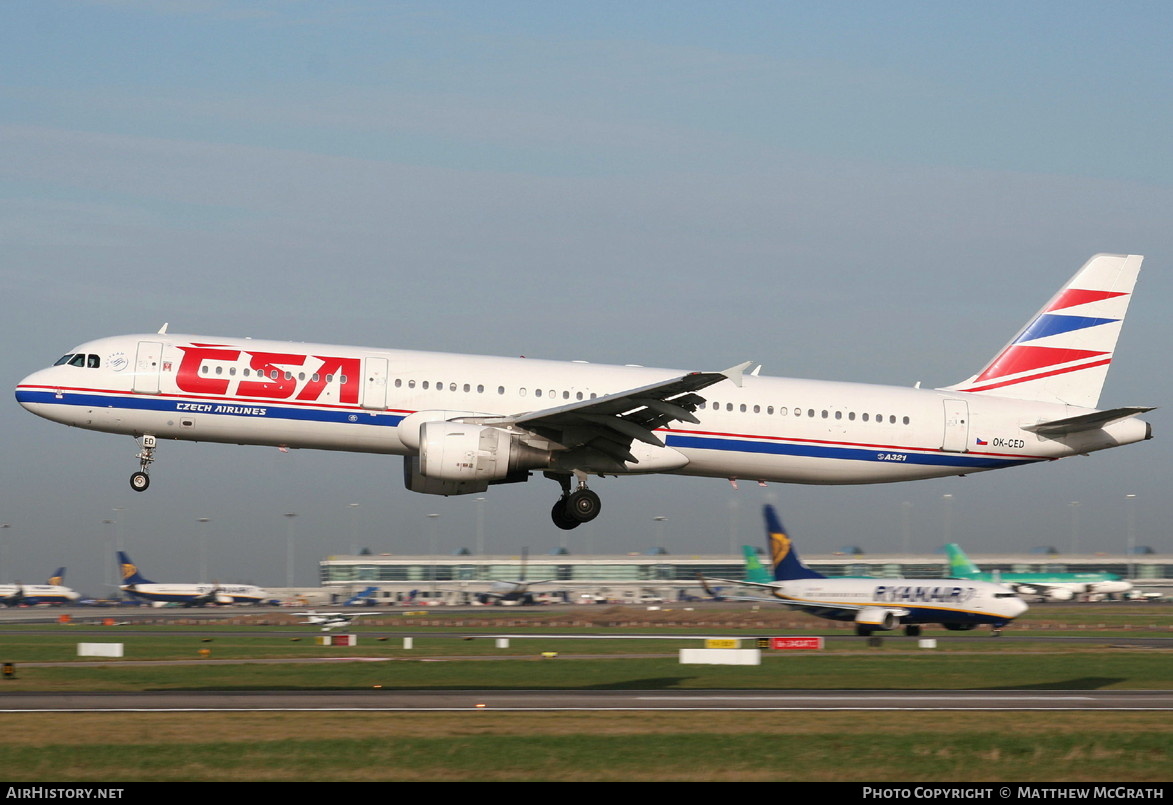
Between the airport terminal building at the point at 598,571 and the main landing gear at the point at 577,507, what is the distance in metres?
89.7

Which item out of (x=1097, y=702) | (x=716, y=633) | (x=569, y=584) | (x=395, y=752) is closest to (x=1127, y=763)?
(x=1097, y=702)

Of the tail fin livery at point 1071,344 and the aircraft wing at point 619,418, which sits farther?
the tail fin livery at point 1071,344

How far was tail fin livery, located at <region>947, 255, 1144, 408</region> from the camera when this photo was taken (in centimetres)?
4206

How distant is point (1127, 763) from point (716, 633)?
4340 cm

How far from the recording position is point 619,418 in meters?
35.5

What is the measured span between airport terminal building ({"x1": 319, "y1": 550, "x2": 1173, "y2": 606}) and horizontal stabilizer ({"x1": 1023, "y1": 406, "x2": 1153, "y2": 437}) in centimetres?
8839

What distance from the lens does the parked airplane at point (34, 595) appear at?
116375 millimetres

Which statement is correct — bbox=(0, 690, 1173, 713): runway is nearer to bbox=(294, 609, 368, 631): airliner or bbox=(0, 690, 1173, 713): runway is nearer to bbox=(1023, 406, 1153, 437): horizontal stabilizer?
bbox=(1023, 406, 1153, 437): horizontal stabilizer

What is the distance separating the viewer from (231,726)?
25203 mm

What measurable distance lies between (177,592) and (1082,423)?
9129 cm

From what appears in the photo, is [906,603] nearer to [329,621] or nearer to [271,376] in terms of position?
[329,621]

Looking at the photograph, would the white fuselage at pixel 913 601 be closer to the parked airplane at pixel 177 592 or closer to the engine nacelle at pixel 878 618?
the engine nacelle at pixel 878 618

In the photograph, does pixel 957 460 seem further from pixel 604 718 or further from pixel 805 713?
pixel 604 718

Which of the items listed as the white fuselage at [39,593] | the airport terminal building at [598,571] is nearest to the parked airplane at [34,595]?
the white fuselage at [39,593]
